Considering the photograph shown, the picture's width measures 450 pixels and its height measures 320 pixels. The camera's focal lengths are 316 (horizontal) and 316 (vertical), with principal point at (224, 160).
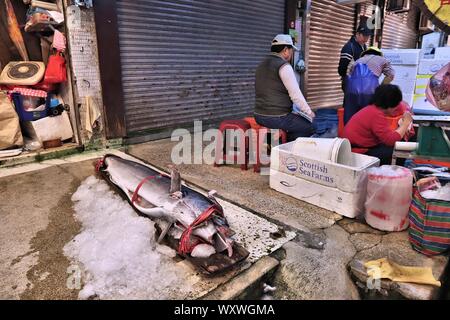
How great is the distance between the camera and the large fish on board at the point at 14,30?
523cm

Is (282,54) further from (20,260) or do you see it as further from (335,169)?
(20,260)

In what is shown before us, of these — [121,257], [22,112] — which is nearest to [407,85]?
[121,257]

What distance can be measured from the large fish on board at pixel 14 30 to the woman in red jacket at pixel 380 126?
5.50m

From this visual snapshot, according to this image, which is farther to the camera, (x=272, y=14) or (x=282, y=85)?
(x=272, y=14)

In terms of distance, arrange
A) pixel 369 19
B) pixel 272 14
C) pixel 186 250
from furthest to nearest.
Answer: pixel 369 19, pixel 272 14, pixel 186 250

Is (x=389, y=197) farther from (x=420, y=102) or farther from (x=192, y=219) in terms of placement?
(x=420, y=102)

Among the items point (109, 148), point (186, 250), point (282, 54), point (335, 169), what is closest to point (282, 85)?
point (282, 54)

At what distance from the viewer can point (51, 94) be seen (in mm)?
5617

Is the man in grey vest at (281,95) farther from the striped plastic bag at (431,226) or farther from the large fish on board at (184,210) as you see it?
the striped plastic bag at (431,226)

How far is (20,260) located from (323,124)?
21.8ft

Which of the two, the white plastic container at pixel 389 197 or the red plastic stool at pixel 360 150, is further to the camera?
the red plastic stool at pixel 360 150

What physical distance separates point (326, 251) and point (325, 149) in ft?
4.15

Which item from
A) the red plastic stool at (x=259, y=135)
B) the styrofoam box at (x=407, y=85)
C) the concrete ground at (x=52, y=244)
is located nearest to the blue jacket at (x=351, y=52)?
the styrofoam box at (x=407, y=85)

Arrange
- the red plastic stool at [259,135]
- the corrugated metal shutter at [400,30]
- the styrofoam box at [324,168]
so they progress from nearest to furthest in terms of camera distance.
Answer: the styrofoam box at [324,168] → the red plastic stool at [259,135] → the corrugated metal shutter at [400,30]
